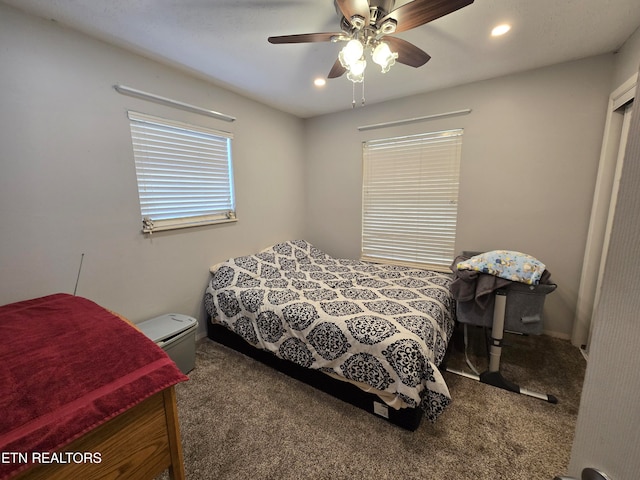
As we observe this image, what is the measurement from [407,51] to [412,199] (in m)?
1.69

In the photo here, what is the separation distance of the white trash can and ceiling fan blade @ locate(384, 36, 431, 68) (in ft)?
7.85

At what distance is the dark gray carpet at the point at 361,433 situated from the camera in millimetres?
1342

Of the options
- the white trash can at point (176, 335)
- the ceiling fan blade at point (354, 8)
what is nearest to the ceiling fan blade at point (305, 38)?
the ceiling fan blade at point (354, 8)

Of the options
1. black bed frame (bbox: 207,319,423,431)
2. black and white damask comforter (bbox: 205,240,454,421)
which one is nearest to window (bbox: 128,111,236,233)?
black and white damask comforter (bbox: 205,240,454,421)

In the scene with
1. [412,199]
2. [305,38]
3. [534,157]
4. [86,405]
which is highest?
[305,38]

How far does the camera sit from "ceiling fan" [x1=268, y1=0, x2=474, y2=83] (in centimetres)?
122

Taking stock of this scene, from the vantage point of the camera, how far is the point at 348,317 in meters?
1.80

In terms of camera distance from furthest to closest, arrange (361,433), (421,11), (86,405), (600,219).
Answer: (600,219) → (361,433) → (421,11) → (86,405)

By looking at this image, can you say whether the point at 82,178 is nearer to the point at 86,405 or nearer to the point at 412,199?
the point at 86,405

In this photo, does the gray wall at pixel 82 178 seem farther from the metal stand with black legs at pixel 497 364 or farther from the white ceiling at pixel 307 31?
the metal stand with black legs at pixel 497 364

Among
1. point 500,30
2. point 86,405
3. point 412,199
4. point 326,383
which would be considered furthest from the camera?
point 412,199

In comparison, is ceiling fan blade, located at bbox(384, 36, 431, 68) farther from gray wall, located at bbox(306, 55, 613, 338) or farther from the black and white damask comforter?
the black and white damask comforter

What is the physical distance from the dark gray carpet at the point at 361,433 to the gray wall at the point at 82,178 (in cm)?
92

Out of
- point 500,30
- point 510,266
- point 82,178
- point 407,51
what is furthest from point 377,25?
point 82,178
